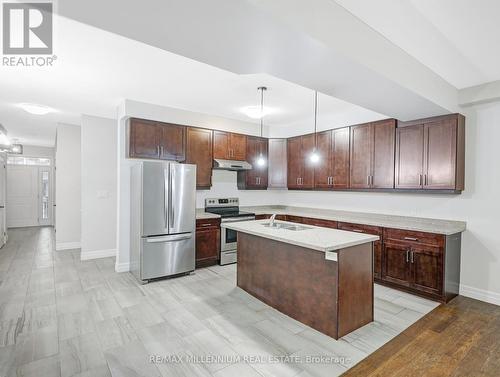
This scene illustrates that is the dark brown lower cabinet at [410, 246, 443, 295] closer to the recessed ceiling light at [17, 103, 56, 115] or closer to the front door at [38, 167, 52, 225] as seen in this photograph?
the recessed ceiling light at [17, 103, 56, 115]

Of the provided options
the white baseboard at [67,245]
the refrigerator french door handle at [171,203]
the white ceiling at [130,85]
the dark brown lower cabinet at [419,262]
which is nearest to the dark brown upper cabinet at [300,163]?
the white ceiling at [130,85]

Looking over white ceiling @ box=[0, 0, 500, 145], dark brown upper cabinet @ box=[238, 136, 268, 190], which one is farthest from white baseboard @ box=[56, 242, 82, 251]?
dark brown upper cabinet @ box=[238, 136, 268, 190]

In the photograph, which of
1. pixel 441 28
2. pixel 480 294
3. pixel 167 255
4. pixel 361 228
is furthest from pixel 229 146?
pixel 480 294

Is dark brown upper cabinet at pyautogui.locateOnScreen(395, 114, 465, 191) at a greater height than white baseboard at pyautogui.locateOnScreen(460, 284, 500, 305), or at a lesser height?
greater

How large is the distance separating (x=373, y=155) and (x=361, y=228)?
117 centimetres

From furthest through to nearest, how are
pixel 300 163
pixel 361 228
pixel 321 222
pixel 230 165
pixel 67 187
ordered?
1. pixel 67 187
2. pixel 300 163
3. pixel 230 165
4. pixel 321 222
5. pixel 361 228

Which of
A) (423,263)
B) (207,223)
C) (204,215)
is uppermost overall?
(204,215)

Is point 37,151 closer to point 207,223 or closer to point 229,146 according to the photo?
point 229,146

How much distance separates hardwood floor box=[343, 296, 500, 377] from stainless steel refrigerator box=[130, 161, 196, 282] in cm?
288

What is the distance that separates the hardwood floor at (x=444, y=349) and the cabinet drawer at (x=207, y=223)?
308 cm

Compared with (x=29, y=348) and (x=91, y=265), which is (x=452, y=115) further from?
(x=91, y=265)

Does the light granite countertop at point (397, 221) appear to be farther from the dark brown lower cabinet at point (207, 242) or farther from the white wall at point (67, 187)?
the white wall at point (67, 187)

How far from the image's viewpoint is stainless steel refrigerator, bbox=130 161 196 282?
400 centimetres

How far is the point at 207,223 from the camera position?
475 cm
